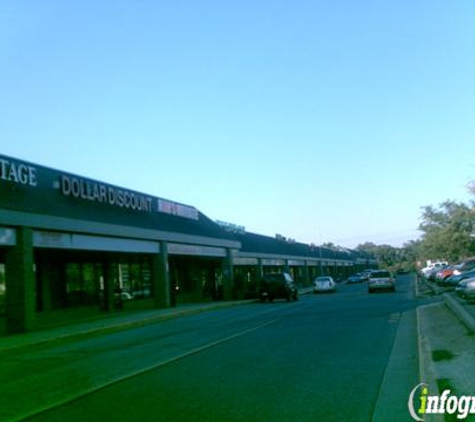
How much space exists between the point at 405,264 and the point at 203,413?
180260 millimetres

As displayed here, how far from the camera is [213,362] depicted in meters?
13.3

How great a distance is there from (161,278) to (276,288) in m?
7.59

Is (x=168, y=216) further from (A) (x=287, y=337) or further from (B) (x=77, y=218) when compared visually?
(A) (x=287, y=337)

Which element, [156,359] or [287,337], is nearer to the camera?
[156,359]

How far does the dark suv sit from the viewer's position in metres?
41.5

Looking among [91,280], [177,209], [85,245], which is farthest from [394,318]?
[177,209]

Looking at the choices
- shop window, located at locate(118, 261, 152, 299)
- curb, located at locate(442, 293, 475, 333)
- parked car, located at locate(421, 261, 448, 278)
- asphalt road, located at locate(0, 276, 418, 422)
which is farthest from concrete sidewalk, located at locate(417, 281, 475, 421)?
parked car, located at locate(421, 261, 448, 278)

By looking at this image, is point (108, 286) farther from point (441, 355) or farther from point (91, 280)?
point (441, 355)

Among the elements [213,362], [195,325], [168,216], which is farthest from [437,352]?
[168,216]

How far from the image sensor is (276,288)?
41.5 metres

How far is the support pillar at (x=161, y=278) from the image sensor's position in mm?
37397

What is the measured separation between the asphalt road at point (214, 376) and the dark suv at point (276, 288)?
69.2 feet

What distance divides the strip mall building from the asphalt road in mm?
5139

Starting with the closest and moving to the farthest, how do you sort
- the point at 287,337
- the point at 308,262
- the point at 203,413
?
1. the point at 203,413
2. the point at 287,337
3. the point at 308,262
